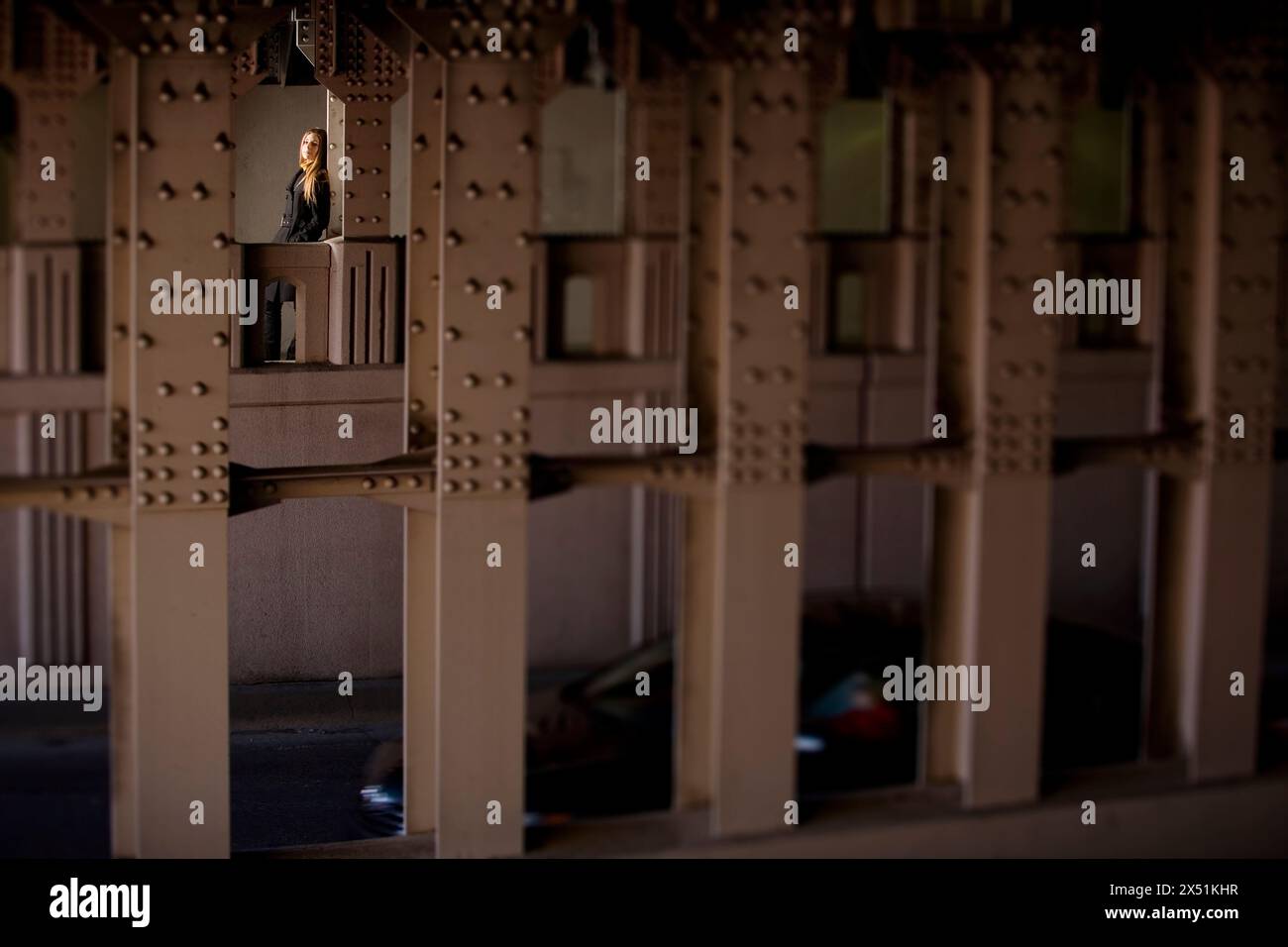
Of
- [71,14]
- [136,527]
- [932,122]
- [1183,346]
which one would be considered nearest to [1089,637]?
[1183,346]

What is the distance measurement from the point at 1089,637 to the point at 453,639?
5.08m

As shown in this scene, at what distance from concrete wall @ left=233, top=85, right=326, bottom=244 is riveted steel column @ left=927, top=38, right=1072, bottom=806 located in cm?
1784

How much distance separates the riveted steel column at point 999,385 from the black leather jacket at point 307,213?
1220 centimetres

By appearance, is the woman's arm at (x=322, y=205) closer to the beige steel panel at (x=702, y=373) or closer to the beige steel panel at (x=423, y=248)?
the beige steel panel at (x=423, y=248)

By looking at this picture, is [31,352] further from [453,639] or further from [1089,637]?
[1089,637]

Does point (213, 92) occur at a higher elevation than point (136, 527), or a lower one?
higher

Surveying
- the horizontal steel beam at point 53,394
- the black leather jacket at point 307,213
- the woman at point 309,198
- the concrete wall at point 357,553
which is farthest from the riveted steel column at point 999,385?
the black leather jacket at point 307,213

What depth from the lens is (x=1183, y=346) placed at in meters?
9.03

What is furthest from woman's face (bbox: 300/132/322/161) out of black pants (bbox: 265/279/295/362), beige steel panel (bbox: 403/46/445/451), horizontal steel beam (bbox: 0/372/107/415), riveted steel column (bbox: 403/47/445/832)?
riveted steel column (bbox: 403/47/445/832)

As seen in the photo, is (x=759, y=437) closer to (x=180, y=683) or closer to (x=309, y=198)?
(x=180, y=683)

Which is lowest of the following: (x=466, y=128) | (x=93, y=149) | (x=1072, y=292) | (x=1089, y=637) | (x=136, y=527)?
(x=1089, y=637)

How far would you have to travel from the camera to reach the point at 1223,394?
352 inches

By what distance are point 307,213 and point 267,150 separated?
19.7ft

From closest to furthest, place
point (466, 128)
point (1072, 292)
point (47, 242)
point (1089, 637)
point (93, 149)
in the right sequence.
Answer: point (47, 242), point (466, 128), point (1072, 292), point (1089, 637), point (93, 149)
